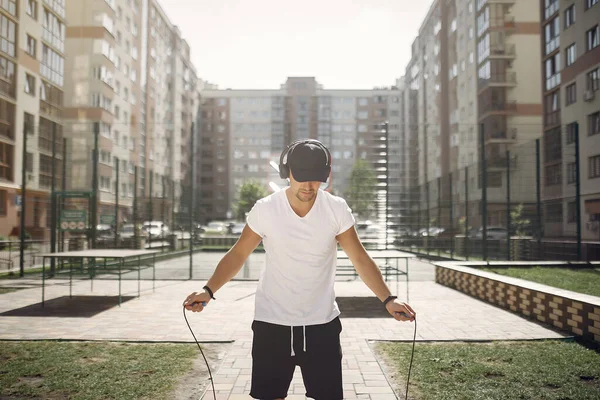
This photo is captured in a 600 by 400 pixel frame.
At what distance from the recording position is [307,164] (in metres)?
2.30

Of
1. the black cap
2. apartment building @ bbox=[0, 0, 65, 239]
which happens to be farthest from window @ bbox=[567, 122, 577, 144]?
apartment building @ bbox=[0, 0, 65, 239]

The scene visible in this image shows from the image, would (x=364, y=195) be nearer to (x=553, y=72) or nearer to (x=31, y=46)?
(x=31, y=46)

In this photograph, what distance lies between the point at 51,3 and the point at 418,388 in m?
36.4

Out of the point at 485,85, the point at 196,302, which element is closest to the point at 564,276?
the point at 196,302

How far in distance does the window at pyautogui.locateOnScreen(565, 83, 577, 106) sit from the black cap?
34.9 meters

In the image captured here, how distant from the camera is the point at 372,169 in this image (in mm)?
13680

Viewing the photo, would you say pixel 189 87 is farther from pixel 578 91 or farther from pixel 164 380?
pixel 164 380

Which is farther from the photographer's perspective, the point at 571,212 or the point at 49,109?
the point at 49,109

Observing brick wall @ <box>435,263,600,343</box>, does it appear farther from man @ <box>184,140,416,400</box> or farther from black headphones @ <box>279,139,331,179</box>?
black headphones @ <box>279,139,331,179</box>

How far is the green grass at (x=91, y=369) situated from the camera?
407 cm

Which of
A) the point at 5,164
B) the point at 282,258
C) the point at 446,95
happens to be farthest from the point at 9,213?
the point at 446,95

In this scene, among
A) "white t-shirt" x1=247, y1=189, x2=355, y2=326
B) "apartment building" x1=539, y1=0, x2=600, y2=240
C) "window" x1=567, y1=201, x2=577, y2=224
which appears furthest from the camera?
"apartment building" x1=539, y1=0, x2=600, y2=240

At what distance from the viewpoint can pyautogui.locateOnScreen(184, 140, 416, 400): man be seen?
2.39 metres

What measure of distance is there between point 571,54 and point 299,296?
36.8 metres
